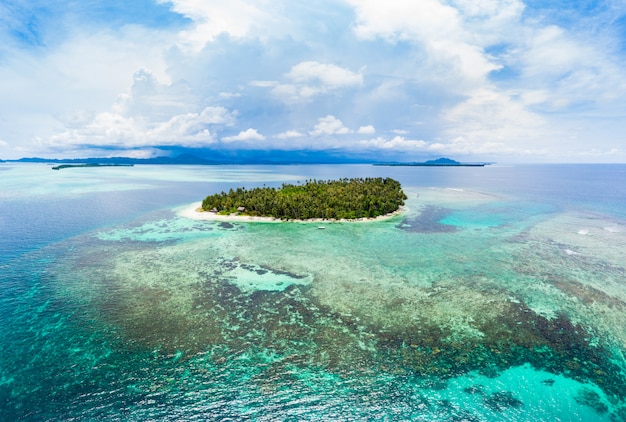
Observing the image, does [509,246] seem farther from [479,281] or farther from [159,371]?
[159,371]

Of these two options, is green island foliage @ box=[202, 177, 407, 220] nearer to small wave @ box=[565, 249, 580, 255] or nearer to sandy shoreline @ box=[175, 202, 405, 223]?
sandy shoreline @ box=[175, 202, 405, 223]

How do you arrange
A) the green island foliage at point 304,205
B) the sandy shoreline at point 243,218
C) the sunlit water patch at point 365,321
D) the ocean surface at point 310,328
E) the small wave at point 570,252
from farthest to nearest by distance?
1. the green island foliage at point 304,205
2. the sandy shoreline at point 243,218
3. the small wave at point 570,252
4. the sunlit water patch at point 365,321
5. the ocean surface at point 310,328

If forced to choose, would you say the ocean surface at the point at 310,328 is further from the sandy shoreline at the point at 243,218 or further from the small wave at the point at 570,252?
the sandy shoreline at the point at 243,218

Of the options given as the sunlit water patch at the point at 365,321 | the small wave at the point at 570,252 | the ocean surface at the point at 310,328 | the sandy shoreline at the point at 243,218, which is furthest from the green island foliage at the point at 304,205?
the small wave at the point at 570,252

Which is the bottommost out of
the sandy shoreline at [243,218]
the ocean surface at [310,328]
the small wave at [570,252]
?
the ocean surface at [310,328]

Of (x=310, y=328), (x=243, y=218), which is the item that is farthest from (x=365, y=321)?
(x=243, y=218)

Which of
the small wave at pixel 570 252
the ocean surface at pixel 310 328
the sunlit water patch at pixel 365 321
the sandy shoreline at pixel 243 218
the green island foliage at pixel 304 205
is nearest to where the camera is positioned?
the ocean surface at pixel 310 328

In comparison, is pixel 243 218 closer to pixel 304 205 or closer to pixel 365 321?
pixel 304 205

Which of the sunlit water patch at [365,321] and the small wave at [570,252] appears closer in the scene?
the sunlit water patch at [365,321]

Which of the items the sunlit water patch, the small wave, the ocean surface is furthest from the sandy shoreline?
the small wave
